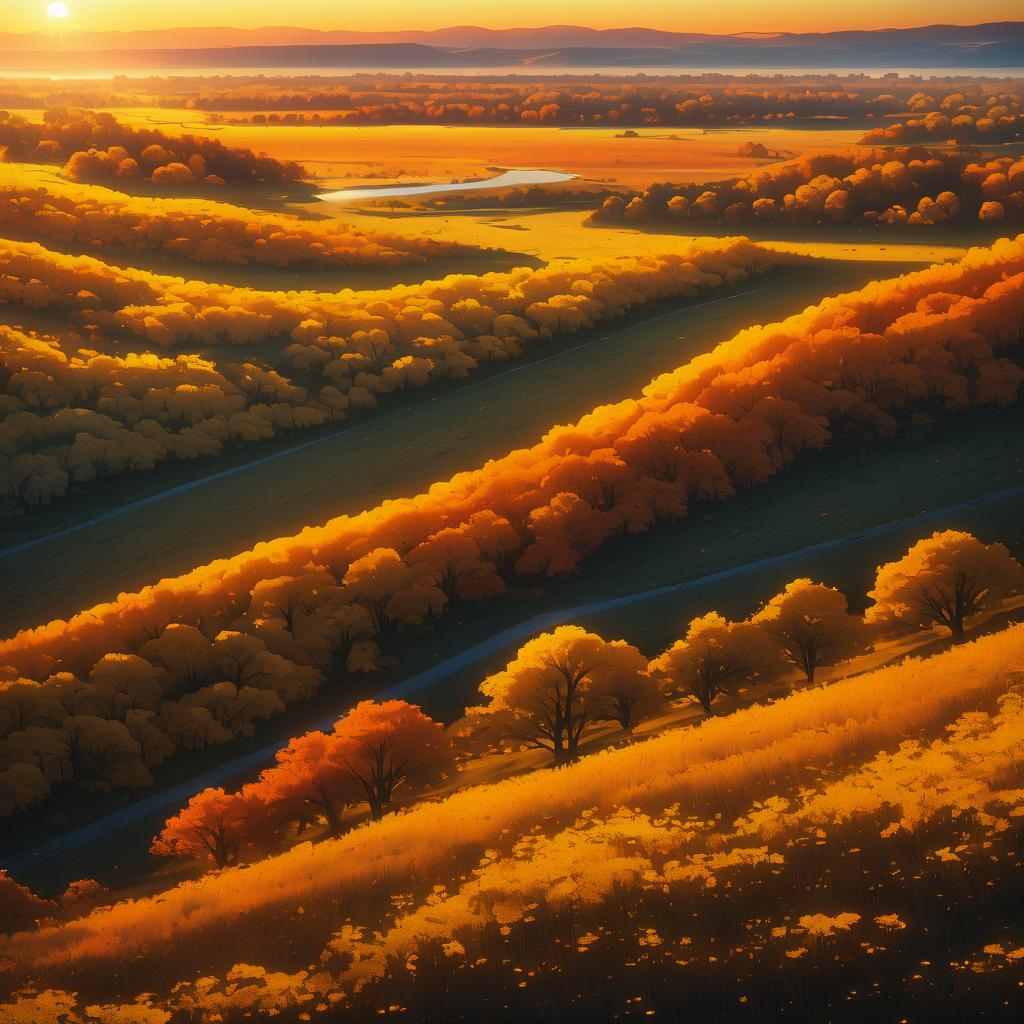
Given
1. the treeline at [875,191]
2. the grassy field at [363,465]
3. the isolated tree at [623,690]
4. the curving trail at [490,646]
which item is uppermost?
the treeline at [875,191]

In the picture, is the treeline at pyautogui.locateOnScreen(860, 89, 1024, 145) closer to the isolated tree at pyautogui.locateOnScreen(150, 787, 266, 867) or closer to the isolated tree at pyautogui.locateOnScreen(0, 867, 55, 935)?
the isolated tree at pyautogui.locateOnScreen(150, 787, 266, 867)

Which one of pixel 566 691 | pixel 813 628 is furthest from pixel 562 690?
pixel 813 628

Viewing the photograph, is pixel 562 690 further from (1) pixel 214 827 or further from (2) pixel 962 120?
(2) pixel 962 120

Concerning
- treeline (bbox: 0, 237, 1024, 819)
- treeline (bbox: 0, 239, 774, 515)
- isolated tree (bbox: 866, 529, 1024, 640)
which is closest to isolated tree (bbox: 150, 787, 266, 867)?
treeline (bbox: 0, 237, 1024, 819)

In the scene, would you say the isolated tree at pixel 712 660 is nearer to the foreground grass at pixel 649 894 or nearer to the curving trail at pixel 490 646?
the curving trail at pixel 490 646

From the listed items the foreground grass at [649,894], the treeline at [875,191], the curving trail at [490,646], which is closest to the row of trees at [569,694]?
the curving trail at [490,646]
